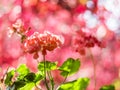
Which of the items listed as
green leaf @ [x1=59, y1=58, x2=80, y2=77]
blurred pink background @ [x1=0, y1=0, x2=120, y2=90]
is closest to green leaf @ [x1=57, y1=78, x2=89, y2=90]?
green leaf @ [x1=59, y1=58, x2=80, y2=77]

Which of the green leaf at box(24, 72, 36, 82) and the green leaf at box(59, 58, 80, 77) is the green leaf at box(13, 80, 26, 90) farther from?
the green leaf at box(59, 58, 80, 77)

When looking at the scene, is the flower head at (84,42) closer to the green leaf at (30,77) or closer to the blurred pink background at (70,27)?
the blurred pink background at (70,27)

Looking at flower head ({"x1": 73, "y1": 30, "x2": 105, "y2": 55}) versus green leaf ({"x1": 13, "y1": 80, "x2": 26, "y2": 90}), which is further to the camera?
flower head ({"x1": 73, "y1": 30, "x2": 105, "y2": 55})

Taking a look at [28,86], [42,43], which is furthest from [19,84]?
[42,43]

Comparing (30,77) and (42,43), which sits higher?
(42,43)

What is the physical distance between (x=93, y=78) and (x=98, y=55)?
11cm

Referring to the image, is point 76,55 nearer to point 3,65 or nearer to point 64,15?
point 64,15

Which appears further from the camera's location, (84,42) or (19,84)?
(84,42)

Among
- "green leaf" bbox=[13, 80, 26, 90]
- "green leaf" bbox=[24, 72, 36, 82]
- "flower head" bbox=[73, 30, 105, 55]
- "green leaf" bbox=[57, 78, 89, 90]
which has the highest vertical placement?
"flower head" bbox=[73, 30, 105, 55]

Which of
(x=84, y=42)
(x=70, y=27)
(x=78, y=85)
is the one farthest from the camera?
(x=70, y=27)

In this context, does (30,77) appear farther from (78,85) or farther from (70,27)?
(70,27)

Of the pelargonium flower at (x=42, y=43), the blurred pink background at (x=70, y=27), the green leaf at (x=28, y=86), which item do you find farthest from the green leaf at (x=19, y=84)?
the blurred pink background at (x=70, y=27)

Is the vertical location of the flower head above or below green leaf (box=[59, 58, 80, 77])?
above

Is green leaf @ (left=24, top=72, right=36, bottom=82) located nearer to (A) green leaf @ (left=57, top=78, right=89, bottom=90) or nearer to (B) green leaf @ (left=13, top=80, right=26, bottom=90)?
(B) green leaf @ (left=13, top=80, right=26, bottom=90)
